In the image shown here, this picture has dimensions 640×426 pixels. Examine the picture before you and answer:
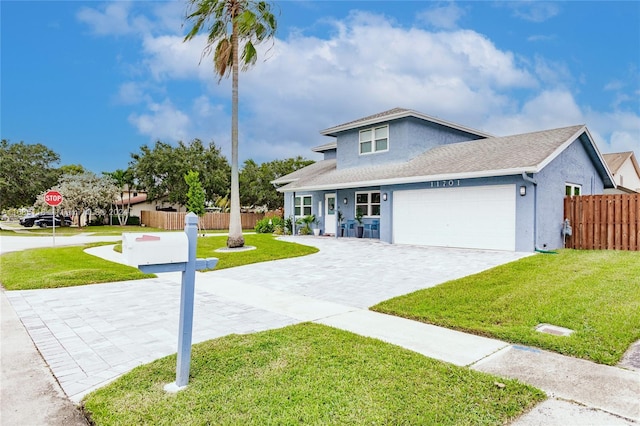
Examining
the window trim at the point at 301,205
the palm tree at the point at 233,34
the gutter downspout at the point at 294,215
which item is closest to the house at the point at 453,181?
the window trim at the point at 301,205

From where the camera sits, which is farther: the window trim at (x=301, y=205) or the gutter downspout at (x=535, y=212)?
the window trim at (x=301, y=205)

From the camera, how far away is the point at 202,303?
256 inches

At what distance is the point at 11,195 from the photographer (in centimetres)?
3241

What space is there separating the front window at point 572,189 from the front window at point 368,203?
743cm

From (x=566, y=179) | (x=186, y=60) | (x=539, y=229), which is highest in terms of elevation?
(x=186, y=60)

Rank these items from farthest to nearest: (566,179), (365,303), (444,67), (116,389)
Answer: (444,67) → (566,179) → (365,303) → (116,389)

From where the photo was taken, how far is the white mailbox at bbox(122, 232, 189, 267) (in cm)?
286

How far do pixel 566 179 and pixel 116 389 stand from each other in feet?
49.5

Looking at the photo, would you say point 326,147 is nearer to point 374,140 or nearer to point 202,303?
point 374,140

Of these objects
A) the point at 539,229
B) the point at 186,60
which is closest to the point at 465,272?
the point at 539,229

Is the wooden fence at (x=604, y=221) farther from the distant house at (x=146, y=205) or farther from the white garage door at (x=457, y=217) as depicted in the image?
the distant house at (x=146, y=205)

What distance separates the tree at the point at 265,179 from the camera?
114 feet

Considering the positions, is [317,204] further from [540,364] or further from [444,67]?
[540,364]

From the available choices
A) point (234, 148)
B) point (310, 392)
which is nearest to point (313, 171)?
point (234, 148)
